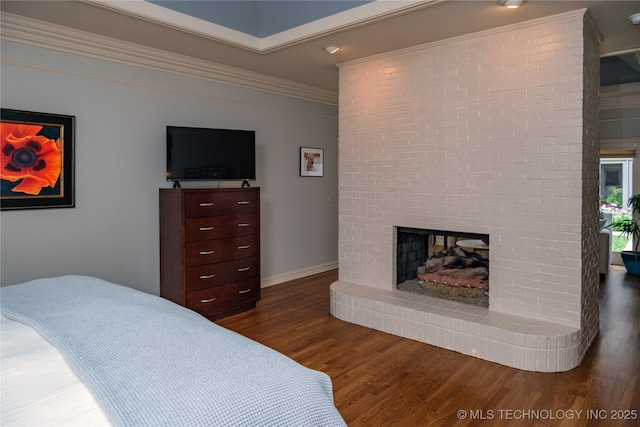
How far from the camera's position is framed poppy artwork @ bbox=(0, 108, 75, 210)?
3.08 metres

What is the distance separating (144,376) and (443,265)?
10.9 ft

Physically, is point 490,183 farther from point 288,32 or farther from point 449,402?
point 288,32

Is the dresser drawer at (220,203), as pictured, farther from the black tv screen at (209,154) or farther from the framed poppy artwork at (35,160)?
the framed poppy artwork at (35,160)

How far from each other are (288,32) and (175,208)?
1788 mm

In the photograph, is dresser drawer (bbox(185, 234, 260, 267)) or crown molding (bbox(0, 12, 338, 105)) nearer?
crown molding (bbox(0, 12, 338, 105))

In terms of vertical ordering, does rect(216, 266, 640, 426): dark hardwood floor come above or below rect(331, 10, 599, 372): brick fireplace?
below

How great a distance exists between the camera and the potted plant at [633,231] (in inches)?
224

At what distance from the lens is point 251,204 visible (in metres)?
4.21

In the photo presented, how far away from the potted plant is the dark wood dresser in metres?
4.91

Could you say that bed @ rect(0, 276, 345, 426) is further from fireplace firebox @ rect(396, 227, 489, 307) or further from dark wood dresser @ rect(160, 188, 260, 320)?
fireplace firebox @ rect(396, 227, 489, 307)

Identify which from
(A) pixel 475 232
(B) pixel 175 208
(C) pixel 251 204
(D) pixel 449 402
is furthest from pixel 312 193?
(D) pixel 449 402

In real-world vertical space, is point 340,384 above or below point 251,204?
below

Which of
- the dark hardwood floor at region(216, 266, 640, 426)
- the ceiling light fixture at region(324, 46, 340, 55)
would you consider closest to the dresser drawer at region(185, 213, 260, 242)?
the dark hardwood floor at region(216, 266, 640, 426)

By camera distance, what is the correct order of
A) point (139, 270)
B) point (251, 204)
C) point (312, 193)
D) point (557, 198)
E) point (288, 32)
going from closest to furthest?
1. point (557, 198)
2. point (288, 32)
3. point (139, 270)
4. point (251, 204)
5. point (312, 193)
